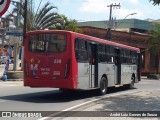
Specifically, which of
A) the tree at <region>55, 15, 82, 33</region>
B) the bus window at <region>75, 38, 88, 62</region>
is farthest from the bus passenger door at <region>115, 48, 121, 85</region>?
the tree at <region>55, 15, 82, 33</region>

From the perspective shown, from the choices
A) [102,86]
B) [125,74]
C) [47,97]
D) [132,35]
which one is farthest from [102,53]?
[132,35]

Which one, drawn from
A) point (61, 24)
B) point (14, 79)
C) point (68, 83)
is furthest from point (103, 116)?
point (61, 24)

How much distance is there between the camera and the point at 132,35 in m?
54.1

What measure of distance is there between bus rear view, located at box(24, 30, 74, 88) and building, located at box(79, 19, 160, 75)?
31.1 m

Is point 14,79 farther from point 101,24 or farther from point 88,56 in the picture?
point 101,24

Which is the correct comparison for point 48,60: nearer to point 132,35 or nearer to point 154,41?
point 154,41

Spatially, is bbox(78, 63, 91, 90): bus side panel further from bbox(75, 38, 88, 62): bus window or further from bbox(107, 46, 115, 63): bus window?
bbox(107, 46, 115, 63): bus window

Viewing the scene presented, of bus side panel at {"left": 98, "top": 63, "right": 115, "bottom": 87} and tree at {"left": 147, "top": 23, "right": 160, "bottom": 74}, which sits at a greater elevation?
tree at {"left": 147, "top": 23, "right": 160, "bottom": 74}

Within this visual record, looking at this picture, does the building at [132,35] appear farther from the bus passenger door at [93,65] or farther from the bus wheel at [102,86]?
the bus passenger door at [93,65]

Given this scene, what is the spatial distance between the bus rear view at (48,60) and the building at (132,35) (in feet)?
102

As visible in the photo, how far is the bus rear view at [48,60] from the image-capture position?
1507cm

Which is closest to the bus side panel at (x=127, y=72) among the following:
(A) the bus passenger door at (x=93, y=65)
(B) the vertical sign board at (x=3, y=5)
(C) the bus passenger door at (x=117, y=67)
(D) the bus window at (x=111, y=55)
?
(C) the bus passenger door at (x=117, y=67)

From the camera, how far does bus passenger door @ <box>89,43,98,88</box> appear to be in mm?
17061

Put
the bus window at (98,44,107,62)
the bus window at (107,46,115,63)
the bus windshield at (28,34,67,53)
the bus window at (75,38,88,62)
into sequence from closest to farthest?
the bus windshield at (28,34,67,53) < the bus window at (75,38,88,62) < the bus window at (98,44,107,62) < the bus window at (107,46,115,63)
